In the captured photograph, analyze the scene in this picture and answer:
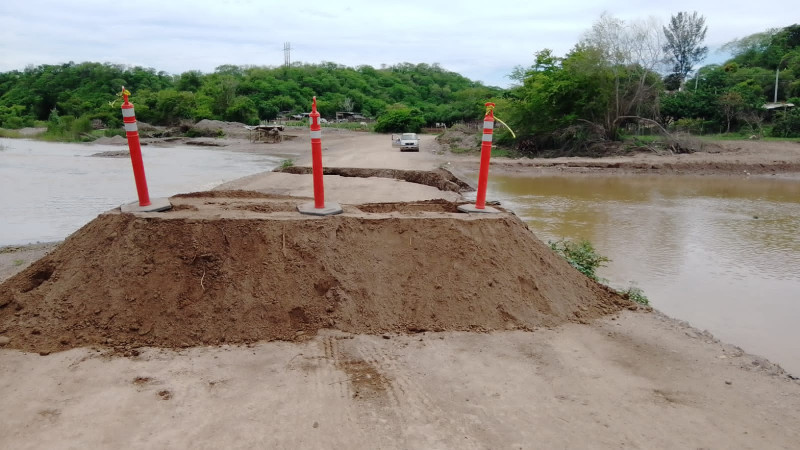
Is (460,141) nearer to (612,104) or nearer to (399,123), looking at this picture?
(612,104)

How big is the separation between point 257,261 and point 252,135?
42.3 metres

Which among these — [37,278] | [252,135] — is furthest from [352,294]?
[252,135]

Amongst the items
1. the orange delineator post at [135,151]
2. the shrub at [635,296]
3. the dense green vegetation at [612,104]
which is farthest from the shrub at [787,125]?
the orange delineator post at [135,151]

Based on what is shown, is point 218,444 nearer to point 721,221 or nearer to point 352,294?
point 352,294

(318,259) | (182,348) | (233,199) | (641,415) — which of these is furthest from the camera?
(233,199)

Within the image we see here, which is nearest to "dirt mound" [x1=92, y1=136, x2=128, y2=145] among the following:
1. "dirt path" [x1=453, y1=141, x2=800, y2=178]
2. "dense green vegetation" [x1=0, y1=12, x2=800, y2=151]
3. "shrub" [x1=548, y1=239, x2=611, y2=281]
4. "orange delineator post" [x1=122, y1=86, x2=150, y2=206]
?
"dense green vegetation" [x1=0, y1=12, x2=800, y2=151]

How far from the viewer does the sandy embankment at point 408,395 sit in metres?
2.85

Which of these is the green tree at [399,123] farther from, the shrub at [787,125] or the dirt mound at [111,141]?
the shrub at [787,125]

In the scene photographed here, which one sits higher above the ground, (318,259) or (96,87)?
(96,87)

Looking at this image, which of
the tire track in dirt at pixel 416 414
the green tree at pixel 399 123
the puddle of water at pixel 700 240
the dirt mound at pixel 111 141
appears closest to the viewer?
the tire track in dirt at pixel 416 414

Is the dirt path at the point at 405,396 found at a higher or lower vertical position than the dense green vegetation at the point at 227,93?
lower

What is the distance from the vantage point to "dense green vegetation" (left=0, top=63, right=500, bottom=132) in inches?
2250

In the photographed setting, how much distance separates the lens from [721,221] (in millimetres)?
11977

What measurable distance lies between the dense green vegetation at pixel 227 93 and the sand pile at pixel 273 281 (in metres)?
44.9
